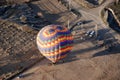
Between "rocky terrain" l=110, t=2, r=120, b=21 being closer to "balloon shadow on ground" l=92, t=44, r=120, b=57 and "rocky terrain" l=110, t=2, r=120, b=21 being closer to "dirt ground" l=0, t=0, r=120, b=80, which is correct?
"dirt ground" l=0, t=0, r=120, b=80

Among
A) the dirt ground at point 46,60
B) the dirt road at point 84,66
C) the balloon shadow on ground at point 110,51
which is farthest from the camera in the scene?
the balloon shadow on ground at point 110,51

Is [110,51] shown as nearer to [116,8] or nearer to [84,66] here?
[84,66]

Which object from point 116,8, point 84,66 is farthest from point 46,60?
point 116,8

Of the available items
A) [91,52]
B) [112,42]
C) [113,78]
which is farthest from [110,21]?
[113,78]

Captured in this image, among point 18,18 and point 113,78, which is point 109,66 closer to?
point 113,78

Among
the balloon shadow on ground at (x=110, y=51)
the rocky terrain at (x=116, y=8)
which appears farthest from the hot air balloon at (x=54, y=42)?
the rocky terrain at (x=116, y=8)

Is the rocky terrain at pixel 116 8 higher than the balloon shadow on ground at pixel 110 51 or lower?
higher

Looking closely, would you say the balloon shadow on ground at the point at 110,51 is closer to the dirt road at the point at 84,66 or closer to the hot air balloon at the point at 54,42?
the dirt road at the point at 84,66

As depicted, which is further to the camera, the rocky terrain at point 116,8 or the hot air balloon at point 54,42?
the rocky terrain at point 116,8

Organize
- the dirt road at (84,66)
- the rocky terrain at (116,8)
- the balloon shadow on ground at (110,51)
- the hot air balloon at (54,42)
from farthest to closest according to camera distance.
Result: the rocky terrain at (116,8) < the balloon shadow on ground at (110,51) < the dirt road at (84,66) < the hot air balloon at (54,42)
